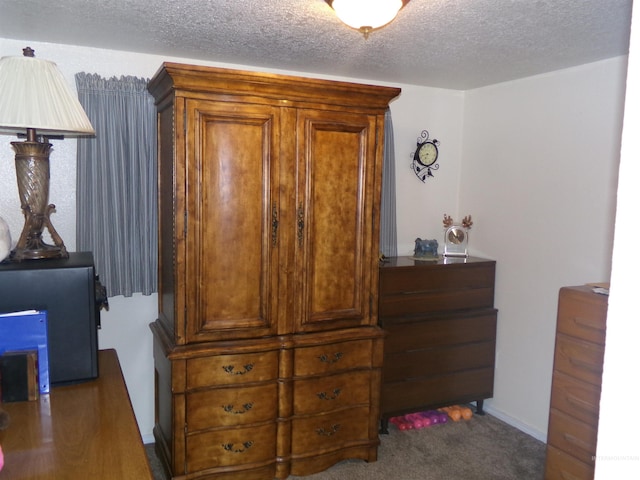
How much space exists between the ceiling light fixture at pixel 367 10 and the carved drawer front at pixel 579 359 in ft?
5.71

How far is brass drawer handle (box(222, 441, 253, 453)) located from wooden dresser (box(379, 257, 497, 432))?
95 centimetres

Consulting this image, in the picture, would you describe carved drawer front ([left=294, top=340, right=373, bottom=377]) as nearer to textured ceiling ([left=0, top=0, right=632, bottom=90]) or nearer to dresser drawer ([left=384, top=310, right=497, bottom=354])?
dresser drawer ([left=384, top=310, right=497, bottom=354])

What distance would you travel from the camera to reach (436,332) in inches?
129

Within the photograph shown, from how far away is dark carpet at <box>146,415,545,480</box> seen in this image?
110 inches

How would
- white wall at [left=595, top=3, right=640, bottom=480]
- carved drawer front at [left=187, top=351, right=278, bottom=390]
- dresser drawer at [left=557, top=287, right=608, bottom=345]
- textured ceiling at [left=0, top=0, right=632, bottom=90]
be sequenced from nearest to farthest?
white wall at [left=595, top=3, right=640, bottom=480] → textured ceiling at [left=0, top=0, right=632, bottom=90] → dresser drawer at [left=557, top=287, right=608, bottom=345] → carved drawer front at [left=187, top=351, right=278, bottom=390]

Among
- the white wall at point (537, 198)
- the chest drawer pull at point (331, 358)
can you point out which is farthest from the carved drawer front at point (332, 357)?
the white wall at point (537, 198)

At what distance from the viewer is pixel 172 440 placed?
2.47 metres

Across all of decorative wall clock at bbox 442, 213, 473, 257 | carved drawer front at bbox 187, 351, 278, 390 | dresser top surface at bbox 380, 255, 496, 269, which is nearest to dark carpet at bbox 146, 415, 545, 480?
carved drawer front at bbox 187, 351, 278, 390

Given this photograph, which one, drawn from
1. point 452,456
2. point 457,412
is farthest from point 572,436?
point 457,412

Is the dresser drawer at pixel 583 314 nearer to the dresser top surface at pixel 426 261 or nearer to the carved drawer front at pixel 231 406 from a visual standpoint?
the dresser top surface at pixel 426 261

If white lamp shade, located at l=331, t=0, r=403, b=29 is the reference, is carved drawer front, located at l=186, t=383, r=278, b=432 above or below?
below

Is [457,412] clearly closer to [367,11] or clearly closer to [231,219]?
[231,219]

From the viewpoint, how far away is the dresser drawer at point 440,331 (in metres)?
3.18

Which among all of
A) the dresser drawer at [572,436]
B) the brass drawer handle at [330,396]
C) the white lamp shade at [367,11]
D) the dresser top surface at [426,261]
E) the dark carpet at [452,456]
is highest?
the white lamp shade at [367,11]
